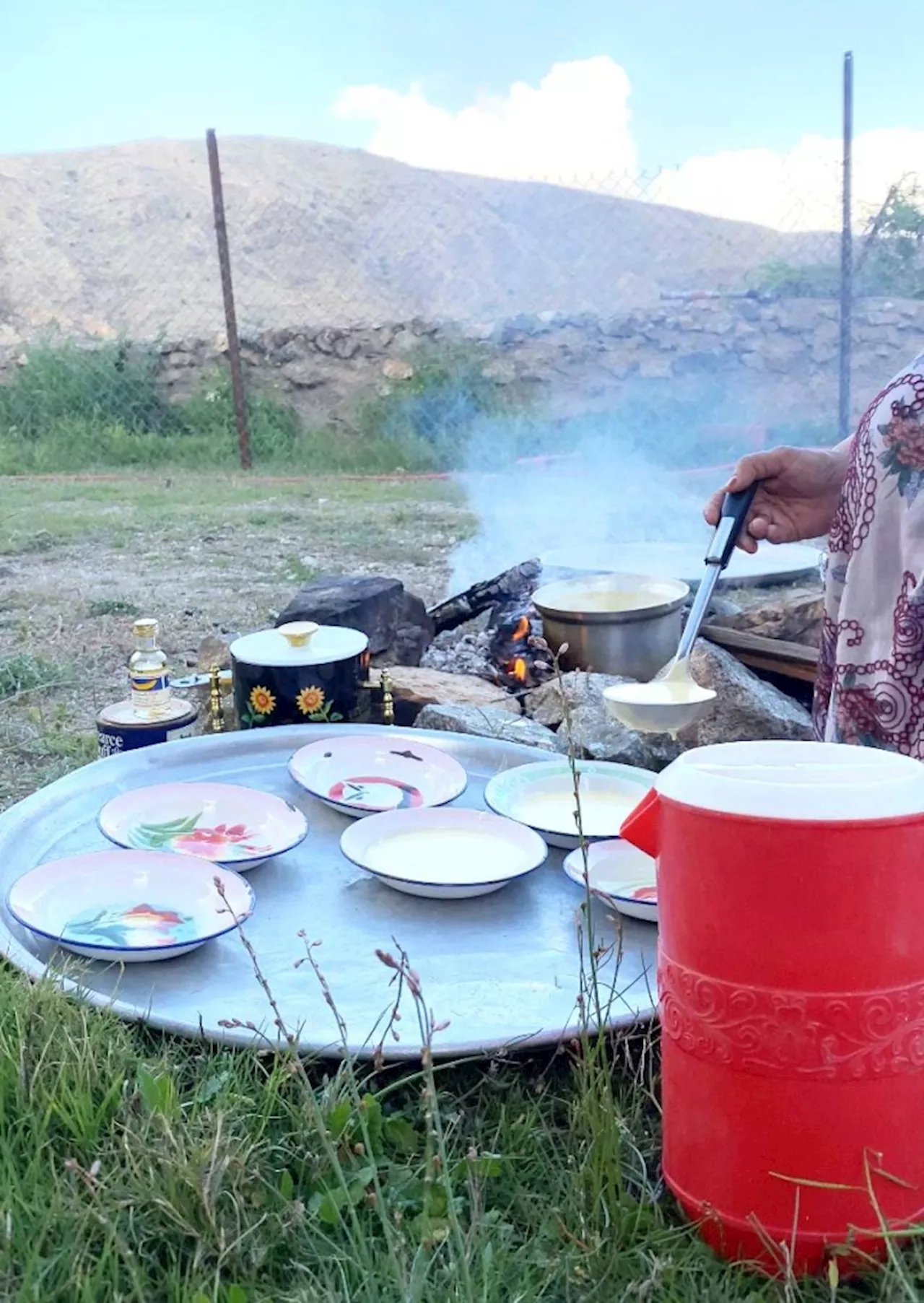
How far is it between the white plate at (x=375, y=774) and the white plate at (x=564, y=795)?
0.09 metres

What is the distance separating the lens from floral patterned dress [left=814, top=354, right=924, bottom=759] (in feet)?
5.01

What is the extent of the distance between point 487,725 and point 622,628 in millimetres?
680

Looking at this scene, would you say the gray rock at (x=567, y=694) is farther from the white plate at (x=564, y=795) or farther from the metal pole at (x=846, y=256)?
the metal pole at (x=846, y=256)

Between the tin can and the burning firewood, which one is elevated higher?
the tin can

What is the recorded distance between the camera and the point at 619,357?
9.54m

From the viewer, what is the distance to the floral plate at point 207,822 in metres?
1.58

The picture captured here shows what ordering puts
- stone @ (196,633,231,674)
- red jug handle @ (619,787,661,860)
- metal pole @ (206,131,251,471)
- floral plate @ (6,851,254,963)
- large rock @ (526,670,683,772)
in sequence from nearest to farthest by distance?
red jug handle @ (619,787,661,860) → floral plate @ (6,851,254,963) → large rock @ (526,670,683,772) → stone @ (196,633,231,674) → metal pole @ (206,131,251,471)

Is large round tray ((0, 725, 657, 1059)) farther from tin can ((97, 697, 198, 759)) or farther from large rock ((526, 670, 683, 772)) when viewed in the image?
large rock ((526, 670, 683, 772))

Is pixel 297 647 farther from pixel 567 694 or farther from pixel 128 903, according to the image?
pixel 128 903

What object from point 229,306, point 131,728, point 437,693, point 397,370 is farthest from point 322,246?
point 131,728

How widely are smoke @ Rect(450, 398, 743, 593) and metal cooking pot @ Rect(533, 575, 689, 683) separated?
1.99 feet

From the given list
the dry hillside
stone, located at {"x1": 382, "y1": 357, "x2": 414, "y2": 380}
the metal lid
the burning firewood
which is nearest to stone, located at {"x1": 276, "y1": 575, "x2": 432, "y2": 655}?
the burning firewood

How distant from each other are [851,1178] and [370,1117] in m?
0.44

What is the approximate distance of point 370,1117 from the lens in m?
1.11
